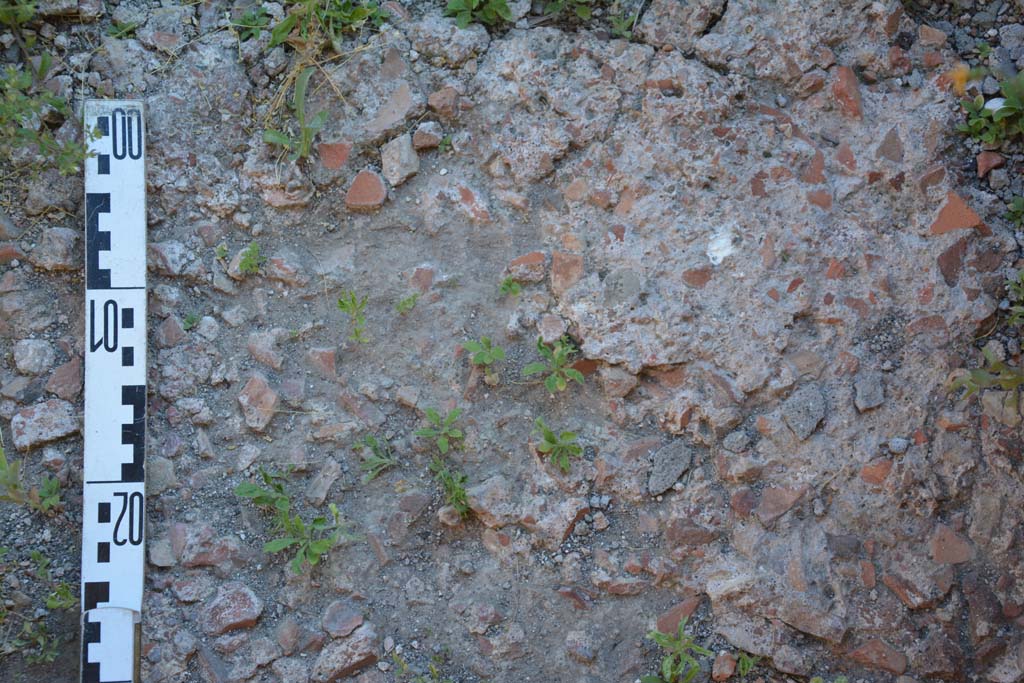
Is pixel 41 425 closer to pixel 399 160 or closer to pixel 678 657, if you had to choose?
pixel 399 160

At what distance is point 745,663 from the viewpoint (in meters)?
2.84

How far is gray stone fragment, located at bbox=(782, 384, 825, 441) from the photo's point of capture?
292 cm

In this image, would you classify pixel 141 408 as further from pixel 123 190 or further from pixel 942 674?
pixel 942 674

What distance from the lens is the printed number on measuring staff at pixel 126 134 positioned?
313 centimetres

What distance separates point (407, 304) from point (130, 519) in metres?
1.08

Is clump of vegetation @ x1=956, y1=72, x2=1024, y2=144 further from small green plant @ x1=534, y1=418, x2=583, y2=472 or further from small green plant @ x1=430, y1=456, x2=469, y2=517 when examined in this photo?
small green plant @ x1=430, y1=456, x2=469, y2=517

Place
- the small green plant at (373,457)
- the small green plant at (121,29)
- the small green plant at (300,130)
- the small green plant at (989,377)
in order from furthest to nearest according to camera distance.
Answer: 1. the small green plant at (121,29)
2. the small green plant at (300,130)
3. the small green plant at (373,457)
4. the small green plant at (989,377)

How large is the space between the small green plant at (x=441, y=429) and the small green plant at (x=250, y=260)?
741 millimetres

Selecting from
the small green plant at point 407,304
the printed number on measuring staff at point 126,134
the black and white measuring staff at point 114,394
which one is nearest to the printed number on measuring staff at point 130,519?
the black and white measuring staff at point 114,394

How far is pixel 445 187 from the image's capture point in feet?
10.5

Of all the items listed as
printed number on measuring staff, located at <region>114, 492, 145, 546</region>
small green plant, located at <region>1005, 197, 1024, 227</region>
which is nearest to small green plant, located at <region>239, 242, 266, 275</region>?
printed number on measuring staff, located at <region>114, 492, 145, 546</region>

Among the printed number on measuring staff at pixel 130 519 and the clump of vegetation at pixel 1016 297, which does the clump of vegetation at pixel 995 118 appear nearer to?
the clump of vegetation at pixel 1016 297

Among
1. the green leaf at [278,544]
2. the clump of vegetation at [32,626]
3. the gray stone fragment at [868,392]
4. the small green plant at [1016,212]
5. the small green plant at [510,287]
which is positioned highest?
the small green plant at [1016,212]

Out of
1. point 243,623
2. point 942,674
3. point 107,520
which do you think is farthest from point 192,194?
point 942,674
